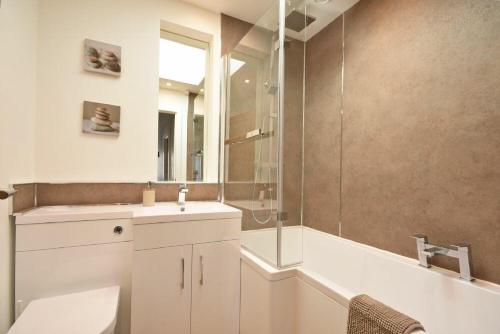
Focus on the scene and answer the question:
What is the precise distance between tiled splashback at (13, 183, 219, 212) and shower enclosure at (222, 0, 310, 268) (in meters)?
0.51

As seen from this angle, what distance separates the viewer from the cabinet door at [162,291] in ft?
4.25

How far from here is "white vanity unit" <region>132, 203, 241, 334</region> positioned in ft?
4.29

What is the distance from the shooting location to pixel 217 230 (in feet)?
4.86

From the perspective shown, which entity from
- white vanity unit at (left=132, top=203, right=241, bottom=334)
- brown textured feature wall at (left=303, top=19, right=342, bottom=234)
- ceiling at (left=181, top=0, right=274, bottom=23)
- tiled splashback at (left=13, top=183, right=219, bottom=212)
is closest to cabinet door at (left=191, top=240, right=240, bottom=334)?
white vanity unit at (left=132, top=203, right=241, bottom=334)

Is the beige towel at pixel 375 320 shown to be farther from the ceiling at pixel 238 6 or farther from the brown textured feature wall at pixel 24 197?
the ceiling at pixel 238 6

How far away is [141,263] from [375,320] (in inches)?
46.4

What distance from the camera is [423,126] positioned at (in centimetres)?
150

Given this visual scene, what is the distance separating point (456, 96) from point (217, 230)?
1659mm

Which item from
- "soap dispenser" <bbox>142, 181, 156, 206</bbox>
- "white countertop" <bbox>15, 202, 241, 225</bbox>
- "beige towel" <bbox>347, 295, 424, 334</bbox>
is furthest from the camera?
"soap dispenser" <bbox>142, 181, 156, 206</bbox>

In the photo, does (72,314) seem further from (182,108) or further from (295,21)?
(295,21)

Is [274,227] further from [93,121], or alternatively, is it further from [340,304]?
[93,121]

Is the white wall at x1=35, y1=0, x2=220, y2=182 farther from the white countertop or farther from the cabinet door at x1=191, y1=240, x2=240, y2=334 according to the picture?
the cabinet door at x1=191, y1=240, x2=240, y2=334

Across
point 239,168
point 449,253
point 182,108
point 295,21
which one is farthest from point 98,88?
point 449,253

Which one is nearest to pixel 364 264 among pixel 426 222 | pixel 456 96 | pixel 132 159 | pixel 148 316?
pixel 426 222
